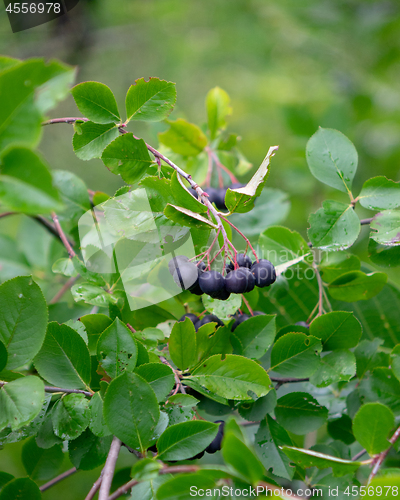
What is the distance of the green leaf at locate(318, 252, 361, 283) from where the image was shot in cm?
69

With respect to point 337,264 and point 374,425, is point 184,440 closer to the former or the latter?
point 374,425

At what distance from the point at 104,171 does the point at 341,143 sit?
2.51 meters

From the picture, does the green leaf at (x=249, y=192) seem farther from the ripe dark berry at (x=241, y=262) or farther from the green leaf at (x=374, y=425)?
the green leaf at (x=374, y=425)

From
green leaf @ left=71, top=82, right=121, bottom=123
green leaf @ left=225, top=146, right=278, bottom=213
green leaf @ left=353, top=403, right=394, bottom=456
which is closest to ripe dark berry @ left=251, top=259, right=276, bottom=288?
green leaf @ left=225, top=146, right=278, bottom=213

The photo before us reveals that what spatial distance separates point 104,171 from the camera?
2990 mm

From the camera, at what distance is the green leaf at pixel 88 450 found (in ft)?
1.73

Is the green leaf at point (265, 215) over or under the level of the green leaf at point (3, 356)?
under

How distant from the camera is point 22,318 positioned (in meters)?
0.47

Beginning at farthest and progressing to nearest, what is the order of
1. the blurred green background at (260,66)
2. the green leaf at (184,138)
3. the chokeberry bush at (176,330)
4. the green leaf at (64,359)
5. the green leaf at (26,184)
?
the blurred green background at (260,66)
the green leaf at (184,138)
the green leaf at (64,359)
the chokeberry bush at (176,330)
the green leaf at (26,184)

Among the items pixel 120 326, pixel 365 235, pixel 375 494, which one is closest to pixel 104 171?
pixel 365 235

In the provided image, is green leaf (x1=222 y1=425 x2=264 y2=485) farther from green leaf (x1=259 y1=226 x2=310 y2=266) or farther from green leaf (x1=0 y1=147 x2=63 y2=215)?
green leaf (x1=259 y1=226 x2=310 y2=266)

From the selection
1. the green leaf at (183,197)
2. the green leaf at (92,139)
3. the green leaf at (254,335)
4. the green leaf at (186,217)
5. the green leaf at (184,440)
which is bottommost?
the green leaf at (254,335)

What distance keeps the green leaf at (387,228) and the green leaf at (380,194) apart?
0.07 ft

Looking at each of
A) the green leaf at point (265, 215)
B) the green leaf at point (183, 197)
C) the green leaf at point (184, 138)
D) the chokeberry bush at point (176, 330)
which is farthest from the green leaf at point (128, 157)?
the green leaf at point (265, 215)
